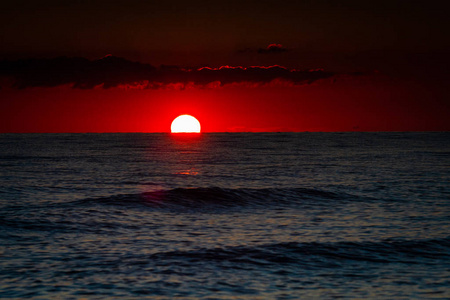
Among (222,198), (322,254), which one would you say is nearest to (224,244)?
(322,254)

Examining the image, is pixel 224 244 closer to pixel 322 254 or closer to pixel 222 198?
pixel 322 254

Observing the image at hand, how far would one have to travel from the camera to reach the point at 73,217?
2380 cm

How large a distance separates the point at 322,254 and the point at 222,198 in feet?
52.1

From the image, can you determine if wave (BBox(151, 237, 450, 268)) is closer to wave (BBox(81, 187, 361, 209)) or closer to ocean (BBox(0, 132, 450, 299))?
ocean (BBox(0, 132, 450, 299))

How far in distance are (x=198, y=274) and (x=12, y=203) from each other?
17.8 meters

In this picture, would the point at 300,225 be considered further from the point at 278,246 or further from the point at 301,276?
the point at 301,276

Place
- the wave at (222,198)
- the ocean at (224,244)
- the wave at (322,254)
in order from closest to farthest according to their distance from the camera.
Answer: the ocean at (224,244) < the wave at (322,254) < the wave at (222,198)

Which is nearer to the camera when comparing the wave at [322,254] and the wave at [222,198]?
the wave at [322,254]

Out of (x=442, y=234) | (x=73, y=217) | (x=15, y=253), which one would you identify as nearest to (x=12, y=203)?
(x=73, y=217)

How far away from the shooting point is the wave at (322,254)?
15836mm

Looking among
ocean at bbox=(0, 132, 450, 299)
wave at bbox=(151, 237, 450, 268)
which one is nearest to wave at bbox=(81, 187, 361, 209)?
ocean at bbox=(0, 132, 450, 299)

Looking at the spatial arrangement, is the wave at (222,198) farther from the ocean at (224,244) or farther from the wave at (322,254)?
the wave at (322,254)

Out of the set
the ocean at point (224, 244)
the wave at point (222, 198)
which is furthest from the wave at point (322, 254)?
the wave at point (222, 198)

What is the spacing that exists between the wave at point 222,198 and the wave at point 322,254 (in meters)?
11.6
